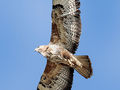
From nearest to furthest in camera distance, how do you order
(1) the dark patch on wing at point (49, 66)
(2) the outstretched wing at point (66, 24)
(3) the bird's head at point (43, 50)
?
A: (3) the bird's head at point (43, 50), (2) the outstretched wing at point (66, 24), (1) the dark patch on wing at point (49, 66)

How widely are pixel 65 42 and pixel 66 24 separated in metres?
0.77

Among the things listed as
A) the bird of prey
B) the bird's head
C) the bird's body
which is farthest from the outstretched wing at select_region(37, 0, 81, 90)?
the bird's head

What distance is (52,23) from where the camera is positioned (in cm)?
1289

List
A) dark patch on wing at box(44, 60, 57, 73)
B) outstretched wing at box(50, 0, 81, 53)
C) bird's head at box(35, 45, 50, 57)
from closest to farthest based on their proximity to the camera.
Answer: bird's head at box(35, 45, 50, 57)
outstretched wing at box(50, 0, 81, 53)
dark patch on wing at box(44, 60, 57, 73)

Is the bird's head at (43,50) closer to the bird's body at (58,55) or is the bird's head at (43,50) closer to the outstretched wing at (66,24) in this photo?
the bird's body at (58,55)

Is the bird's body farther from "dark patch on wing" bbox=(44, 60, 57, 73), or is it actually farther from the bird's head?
"dark patch on wing" bbox=(44, 60, 57, 73)

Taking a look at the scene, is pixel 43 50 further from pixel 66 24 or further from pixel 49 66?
pixel 66 24

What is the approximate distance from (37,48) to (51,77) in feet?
5.73

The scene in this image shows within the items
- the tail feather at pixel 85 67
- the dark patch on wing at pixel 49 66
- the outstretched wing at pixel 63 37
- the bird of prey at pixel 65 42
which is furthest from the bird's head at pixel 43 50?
the tail feather at pixel 85 67

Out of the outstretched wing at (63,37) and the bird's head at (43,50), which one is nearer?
the bird's head at (43,50)

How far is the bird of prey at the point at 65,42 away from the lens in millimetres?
12734

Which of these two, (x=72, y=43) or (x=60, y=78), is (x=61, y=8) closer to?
(x=72, y=43)

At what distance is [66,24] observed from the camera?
13094mm

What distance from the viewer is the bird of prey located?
12.7 meters
